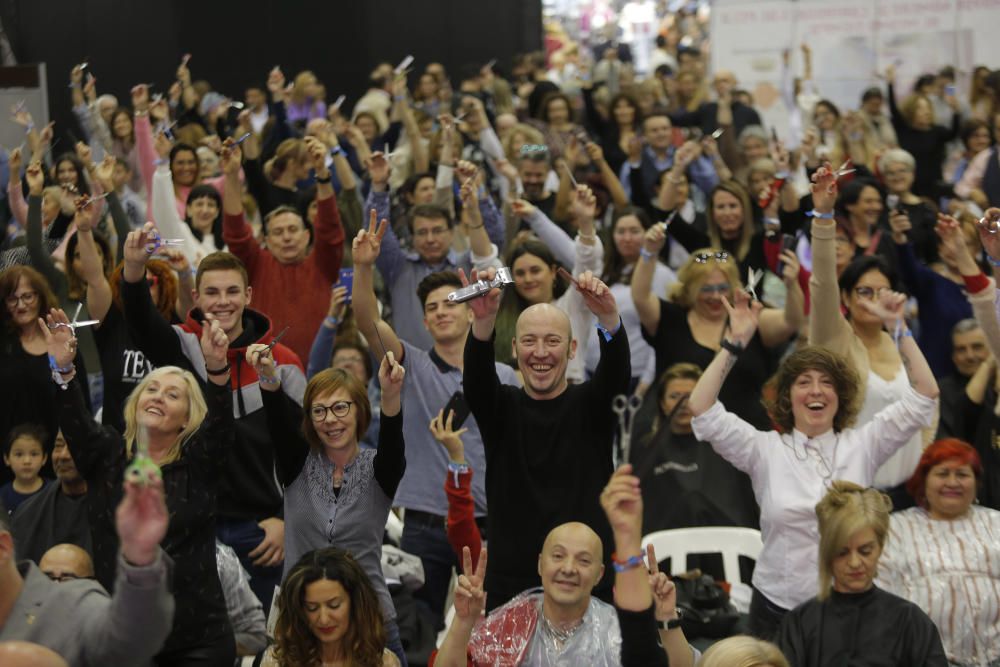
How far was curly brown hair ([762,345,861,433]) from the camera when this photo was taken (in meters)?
4.02

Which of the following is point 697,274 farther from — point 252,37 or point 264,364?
point 252,37

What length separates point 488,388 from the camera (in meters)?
3.73

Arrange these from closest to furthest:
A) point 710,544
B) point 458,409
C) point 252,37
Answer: point 458,409, point 710,544, point 252,37

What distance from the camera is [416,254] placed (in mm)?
5531

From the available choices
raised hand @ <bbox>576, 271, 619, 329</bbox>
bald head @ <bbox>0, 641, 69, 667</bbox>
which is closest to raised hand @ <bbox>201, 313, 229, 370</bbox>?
raised hand @ <bbox>576, 271, 619, 329</bbox>

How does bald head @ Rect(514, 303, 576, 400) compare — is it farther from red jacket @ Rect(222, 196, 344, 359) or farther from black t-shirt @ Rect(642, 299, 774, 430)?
red jacket @ Rect(222, 196, 344, 359)

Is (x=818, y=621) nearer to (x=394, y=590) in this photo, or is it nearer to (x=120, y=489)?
(x=394, y=590)

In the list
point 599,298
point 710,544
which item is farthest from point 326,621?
point 710,544

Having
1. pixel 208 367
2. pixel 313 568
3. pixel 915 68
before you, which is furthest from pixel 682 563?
pixel 915 68

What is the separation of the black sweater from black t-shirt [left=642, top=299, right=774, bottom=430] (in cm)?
135

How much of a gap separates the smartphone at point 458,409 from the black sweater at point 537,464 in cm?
60

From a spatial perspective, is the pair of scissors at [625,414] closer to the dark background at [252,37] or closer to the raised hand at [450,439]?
the raised hand at [450,439]

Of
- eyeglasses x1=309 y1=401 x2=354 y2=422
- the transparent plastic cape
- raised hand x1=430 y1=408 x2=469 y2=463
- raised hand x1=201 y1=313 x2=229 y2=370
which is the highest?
raised hand x1=201 y1=313 x2=229 y2=370

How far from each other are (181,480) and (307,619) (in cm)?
49
